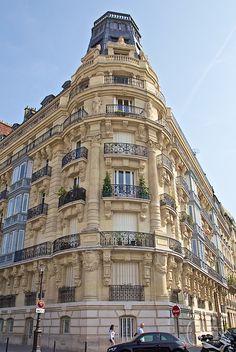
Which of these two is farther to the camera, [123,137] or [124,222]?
[123,137]

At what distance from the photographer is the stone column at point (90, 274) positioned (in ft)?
58.3

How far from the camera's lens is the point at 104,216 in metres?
19.8

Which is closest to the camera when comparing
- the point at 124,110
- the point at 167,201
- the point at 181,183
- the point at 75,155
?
the point at 167,201

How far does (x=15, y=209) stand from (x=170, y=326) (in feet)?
49.0

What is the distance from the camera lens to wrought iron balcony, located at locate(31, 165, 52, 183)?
24672mm

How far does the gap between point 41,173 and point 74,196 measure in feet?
18.3

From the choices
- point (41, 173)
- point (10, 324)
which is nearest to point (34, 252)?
point (10, 324)

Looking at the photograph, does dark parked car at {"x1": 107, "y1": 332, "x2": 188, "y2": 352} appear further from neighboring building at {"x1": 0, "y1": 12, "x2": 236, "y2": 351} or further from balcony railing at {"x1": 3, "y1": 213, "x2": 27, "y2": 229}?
balcony railing at {"x1": 3, "y1": 213, "x2": 27, "y2": 229}

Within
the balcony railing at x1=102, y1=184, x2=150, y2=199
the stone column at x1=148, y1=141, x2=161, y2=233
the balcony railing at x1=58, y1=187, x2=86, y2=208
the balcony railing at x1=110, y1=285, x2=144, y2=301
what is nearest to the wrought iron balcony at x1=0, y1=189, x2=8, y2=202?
the balcony railing at x1=58, y1=187, x2=86, y2=208

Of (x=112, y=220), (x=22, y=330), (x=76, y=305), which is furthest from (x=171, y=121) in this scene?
(x=22, y=330)

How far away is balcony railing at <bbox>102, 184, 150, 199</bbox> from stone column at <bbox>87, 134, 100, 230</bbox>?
41.6 inches

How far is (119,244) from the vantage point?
18781mm

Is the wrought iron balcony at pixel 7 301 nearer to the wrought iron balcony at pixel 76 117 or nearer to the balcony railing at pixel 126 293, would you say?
the balcony railing at pixel 126 293

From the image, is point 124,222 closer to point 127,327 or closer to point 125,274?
point 125,274
